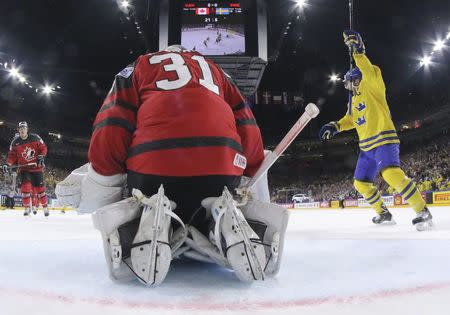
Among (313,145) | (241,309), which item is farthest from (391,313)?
(313,145)

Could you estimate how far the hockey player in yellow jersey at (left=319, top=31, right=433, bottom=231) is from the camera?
324 centimetres

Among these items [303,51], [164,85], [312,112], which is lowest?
[312,112]

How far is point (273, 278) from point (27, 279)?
35.2 inches

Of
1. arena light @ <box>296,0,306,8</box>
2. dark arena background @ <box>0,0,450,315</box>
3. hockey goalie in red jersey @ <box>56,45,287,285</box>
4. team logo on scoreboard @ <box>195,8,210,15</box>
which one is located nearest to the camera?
dark arena background @ <box>0,0,450,315</box>

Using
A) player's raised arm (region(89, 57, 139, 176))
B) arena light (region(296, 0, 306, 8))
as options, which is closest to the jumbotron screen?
arena light (region(296, 0, 306, 8))

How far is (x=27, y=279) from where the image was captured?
1302mm

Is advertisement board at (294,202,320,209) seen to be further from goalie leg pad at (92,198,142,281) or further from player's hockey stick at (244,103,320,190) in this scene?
goalie leg pad at (92,198,142,281)

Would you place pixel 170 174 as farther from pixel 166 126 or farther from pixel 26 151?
pixel 26 151

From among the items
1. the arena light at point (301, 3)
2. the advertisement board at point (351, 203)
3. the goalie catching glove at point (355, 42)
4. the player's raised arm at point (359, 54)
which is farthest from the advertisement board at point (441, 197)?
the goalie catching glove at point (355, 42)

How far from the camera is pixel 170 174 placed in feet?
4.46

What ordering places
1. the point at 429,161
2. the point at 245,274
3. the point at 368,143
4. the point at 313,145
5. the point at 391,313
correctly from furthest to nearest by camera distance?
1. the point at 313,145
2. the point at 429,161
3. the point at 368,143
4. the point at 245,274
5. the point at 391,313

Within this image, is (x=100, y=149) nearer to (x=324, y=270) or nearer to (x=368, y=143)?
(x=324, y=270)

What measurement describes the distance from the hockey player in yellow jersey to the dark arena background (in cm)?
30

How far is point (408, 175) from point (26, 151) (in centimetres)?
1693
